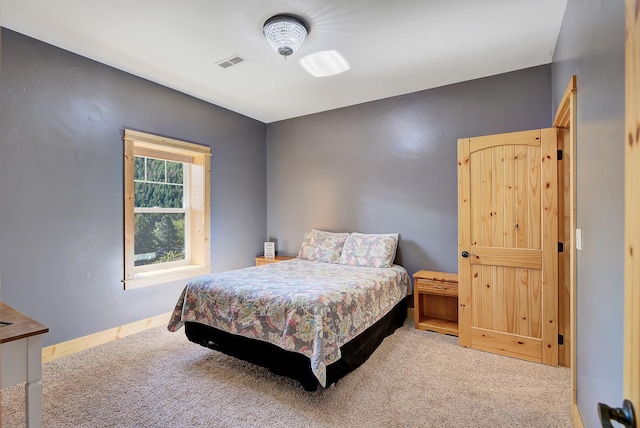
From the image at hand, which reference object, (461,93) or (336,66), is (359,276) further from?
(461,93)

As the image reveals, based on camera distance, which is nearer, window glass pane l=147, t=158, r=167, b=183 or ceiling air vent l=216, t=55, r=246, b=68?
ceiling air vent l=216, t=55, r=246, b=68

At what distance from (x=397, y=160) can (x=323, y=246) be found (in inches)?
55.3

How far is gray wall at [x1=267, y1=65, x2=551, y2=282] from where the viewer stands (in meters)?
3.32

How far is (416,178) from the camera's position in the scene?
3762 millimetres

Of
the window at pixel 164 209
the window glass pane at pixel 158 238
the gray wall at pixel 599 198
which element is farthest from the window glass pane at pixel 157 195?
the gray wall at pixel 599 198

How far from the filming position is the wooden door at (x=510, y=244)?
8.52 ft

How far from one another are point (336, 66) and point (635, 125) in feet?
9.33

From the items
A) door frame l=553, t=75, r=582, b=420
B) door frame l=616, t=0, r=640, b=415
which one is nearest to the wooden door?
door frame l=553, t=75, r=582, b=420

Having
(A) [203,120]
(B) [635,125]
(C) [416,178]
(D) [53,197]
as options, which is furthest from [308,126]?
(B) [635,125]

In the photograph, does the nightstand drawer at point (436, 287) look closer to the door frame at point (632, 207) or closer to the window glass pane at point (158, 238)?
the door frame at point (632, 207)

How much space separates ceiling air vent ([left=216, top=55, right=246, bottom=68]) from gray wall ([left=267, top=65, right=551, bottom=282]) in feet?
5.49

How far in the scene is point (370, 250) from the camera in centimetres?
371

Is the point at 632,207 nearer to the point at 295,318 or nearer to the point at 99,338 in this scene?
the point at 295,318

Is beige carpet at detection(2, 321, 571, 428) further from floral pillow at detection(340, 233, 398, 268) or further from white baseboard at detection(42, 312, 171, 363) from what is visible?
floral pillow at detection(340, 233, 398, 268)
